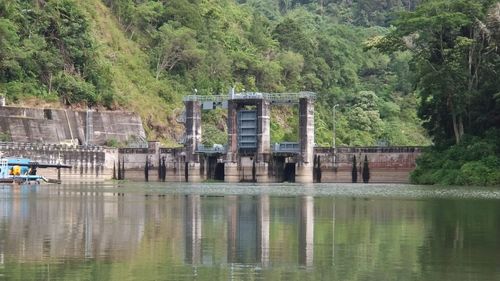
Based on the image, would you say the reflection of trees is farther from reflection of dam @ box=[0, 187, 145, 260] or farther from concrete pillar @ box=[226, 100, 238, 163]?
concrete pillar @ box=[226, 100, 238, 163]

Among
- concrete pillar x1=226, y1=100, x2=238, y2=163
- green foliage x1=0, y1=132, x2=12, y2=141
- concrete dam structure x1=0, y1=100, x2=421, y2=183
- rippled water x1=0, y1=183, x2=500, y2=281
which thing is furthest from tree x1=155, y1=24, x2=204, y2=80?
rippled water x1=0, y1=183, x2=500, y2=281

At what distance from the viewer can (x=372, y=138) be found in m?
140

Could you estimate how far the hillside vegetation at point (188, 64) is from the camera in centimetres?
10600

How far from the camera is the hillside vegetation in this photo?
106m

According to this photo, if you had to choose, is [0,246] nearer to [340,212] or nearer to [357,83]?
[340,212]

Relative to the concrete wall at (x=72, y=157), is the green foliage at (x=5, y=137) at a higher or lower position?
higher

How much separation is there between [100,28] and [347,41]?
61871 millimetres

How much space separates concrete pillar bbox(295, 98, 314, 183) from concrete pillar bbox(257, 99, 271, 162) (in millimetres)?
3368

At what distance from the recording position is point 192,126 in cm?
10375

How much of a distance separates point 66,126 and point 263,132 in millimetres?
19484

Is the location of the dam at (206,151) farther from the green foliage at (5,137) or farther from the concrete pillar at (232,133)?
the green foliage at (5,137)

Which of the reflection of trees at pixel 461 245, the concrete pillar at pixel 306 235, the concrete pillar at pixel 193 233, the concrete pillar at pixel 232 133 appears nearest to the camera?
the reflection of trees at pixel 461 245

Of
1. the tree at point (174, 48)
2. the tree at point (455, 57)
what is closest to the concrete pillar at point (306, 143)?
the tree at point (455, 57)

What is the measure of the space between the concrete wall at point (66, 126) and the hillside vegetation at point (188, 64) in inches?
118
